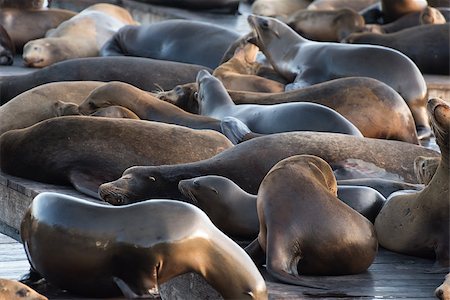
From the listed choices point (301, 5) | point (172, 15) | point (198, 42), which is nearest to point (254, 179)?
point (198, 42)

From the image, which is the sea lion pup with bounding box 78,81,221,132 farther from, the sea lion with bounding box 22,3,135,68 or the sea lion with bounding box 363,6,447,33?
the sea lion with bounding box 363,6,447,33

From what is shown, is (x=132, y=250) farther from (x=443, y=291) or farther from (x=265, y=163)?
(x=265, y=163)

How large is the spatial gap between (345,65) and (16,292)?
6085 millimetres

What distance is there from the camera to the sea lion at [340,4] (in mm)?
16438

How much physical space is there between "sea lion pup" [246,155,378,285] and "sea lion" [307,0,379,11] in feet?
36.7

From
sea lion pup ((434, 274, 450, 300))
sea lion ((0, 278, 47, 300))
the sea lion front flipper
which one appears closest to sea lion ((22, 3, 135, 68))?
sea lion pup ((434, 274, 450, 300))

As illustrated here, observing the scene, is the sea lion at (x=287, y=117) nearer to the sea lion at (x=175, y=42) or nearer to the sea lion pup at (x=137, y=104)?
the sea lion pup at (x=137, y=104)

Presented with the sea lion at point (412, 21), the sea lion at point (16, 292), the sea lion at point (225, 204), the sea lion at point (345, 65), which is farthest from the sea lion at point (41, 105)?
the sea lion at point (412, 21)

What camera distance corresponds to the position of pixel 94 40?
1329 cm

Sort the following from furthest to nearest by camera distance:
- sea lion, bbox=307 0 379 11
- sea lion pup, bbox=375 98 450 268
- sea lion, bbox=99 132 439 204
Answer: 1. sea lion, bbox=307 0 379 11
2. sea lion, bbox=99 132 439 204
3. sea lion pup, bbox=375 98 450 268

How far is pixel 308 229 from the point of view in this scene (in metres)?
5.07

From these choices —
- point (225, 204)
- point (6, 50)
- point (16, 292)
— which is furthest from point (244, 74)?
point (16, 292)

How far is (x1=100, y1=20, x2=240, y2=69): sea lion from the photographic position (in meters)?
12.0

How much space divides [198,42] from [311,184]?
707 cm
